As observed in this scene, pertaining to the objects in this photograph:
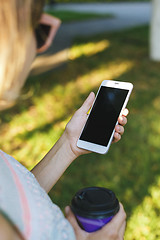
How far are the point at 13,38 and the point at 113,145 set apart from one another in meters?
3.23

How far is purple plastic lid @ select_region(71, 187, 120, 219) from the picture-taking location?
4.03 ft

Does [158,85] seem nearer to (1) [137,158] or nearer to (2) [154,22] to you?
(2) [154,22]

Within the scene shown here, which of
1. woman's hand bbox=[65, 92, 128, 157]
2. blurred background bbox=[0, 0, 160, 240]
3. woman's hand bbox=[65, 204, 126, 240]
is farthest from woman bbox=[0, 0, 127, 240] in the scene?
woman's hand bbox=[65, 92, 128, 157]

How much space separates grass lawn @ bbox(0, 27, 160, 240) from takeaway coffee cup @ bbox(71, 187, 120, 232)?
434mm

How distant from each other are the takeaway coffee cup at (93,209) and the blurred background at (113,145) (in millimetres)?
434

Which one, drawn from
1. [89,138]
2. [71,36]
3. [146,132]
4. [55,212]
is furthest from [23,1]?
[71,36]

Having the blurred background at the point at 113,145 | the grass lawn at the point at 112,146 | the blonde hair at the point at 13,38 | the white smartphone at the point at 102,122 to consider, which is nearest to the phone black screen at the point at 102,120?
the white smartphone at the point at 102,122

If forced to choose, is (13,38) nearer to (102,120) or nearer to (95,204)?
(95,204)

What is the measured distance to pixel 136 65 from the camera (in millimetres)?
7387

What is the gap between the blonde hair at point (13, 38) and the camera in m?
0.93

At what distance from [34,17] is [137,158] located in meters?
2.94

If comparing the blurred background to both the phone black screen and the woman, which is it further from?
the phone black screen

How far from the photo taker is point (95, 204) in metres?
1.25

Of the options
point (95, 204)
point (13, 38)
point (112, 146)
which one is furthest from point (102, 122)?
point (112, 146)
